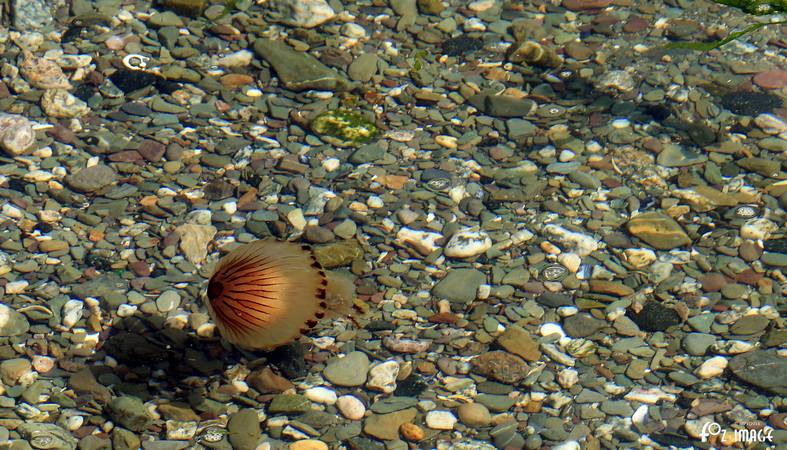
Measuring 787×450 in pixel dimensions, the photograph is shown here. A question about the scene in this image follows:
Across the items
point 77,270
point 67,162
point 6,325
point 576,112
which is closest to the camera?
point 6,325

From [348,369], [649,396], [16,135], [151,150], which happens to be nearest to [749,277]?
[649,396]

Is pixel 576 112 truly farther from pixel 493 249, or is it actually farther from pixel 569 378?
pixel 569 378

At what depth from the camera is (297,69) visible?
5.09 metres

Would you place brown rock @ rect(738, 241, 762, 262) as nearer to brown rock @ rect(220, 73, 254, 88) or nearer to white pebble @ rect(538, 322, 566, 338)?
white pebble @ rect(538, 322, 566, 338)

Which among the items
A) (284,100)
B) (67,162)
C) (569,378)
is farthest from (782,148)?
(67,162)

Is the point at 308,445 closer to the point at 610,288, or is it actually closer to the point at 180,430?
the point at 180,430

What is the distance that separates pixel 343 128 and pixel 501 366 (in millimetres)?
1748

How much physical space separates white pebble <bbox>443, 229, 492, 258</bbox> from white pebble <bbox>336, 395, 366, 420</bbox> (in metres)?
0.93

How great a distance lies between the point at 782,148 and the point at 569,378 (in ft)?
6.51

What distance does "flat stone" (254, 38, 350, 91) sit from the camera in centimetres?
502

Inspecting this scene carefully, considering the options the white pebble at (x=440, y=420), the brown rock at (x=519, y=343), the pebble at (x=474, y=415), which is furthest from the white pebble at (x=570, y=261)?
the white pebble at (x=440, y=420)

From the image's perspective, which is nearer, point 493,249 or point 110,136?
point 493,249

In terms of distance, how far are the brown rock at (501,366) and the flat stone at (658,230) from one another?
100cm

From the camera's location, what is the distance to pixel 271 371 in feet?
12.0
